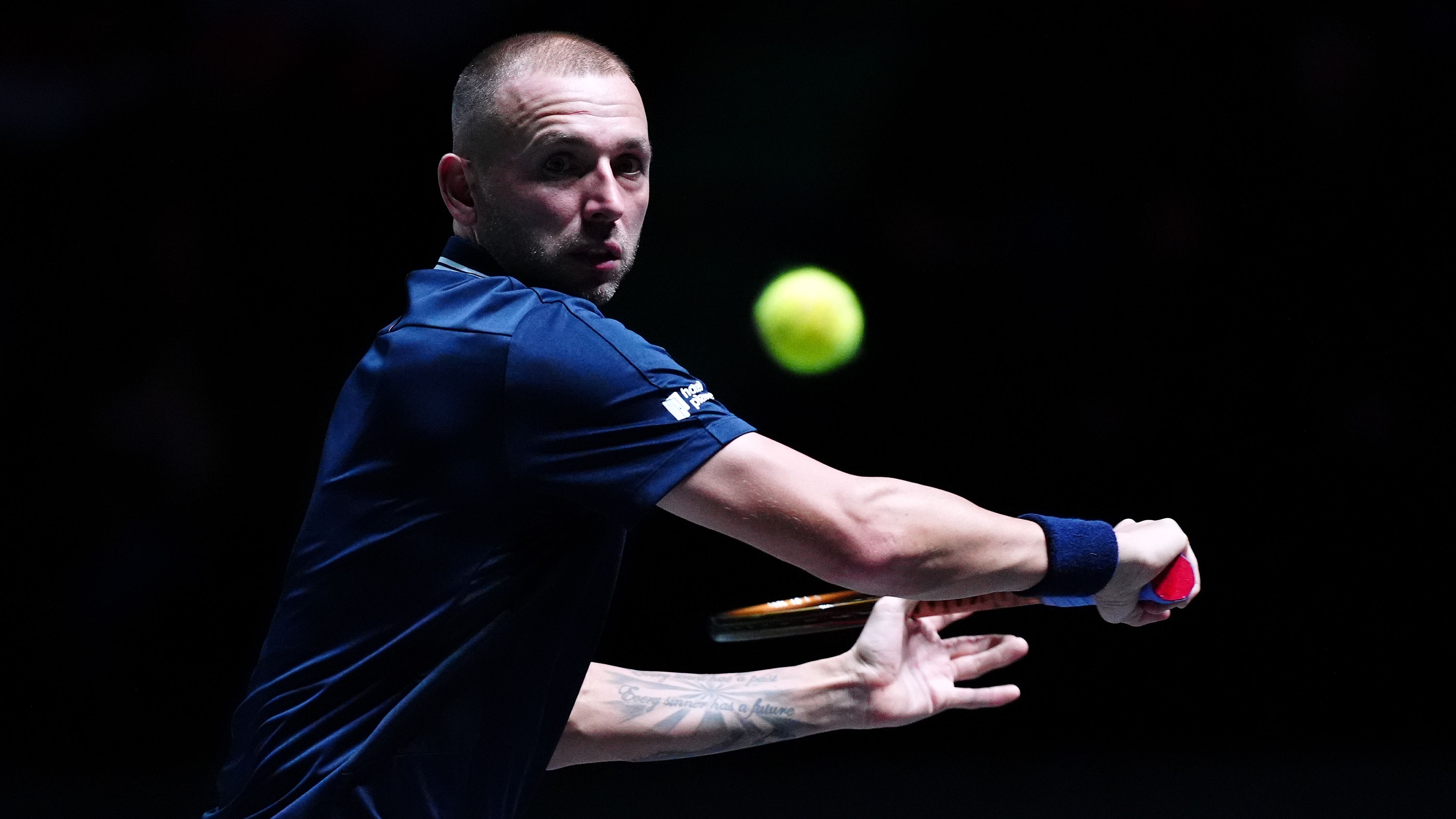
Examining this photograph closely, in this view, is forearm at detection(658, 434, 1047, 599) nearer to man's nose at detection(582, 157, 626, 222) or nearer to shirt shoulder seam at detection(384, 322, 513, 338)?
shirt shoulder seam at detection(384, 322, 513, 338)

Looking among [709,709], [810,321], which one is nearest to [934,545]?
[709,709]

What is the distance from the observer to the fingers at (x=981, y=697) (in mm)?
2381

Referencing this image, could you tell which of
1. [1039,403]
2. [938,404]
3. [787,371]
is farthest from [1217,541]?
[787,371]

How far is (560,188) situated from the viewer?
195 cm

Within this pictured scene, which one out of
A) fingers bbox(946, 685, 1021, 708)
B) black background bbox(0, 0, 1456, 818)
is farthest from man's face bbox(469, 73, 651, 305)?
black background bbox(0, 0, 1456, 818)

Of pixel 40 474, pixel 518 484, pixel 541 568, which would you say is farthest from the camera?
pixel 40 474

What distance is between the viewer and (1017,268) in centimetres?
442

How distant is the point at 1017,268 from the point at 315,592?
307cm

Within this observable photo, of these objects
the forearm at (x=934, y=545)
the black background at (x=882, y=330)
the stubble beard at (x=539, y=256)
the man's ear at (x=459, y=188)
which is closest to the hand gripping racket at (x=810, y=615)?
the forearm at (x=934, y=545)

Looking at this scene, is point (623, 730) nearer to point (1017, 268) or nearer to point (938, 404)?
point (938, 404)

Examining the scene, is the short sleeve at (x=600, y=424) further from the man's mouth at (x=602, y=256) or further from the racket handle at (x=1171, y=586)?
the racket handle at (x=1171, y=586)

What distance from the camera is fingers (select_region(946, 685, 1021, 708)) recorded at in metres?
2.38

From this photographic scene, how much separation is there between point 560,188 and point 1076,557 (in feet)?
2.86

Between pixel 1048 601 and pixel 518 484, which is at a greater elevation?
pixel 518 484
